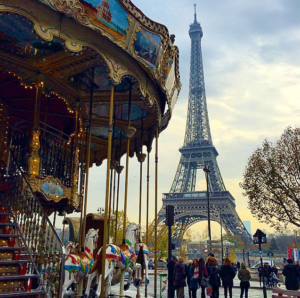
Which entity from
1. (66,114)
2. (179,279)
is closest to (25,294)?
(179,279)

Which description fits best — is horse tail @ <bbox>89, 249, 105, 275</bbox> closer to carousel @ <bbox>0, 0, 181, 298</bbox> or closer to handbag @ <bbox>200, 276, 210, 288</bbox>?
carousel @ <bbox>0, 0, 181, 298</bbox>

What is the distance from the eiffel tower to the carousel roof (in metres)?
45.8

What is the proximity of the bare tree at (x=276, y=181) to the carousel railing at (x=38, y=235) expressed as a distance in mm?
13593

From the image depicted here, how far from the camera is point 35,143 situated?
9984mm

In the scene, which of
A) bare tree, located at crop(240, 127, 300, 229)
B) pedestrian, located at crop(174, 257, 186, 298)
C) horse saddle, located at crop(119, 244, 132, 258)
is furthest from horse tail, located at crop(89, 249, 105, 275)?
bare tree, located at crop(240, 127, 300, 229)

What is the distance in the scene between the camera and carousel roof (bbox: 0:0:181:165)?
739 centimetres

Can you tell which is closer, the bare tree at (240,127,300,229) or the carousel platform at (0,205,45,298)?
the carousel platform at (0,205,45,298)

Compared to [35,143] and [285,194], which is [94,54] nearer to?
[35,143]

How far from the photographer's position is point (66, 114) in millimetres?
12945

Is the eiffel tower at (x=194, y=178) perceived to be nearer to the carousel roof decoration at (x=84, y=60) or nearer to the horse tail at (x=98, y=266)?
the carousel roof decoration at (x=84, y=60)

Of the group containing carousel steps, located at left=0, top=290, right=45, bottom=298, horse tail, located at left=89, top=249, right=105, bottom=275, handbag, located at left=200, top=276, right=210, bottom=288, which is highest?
horse tail, located at left=89, top=249, right=105, bottom=275

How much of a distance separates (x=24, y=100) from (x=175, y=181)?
2301 inches

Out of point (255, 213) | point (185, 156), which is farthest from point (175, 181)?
point (255, 213)

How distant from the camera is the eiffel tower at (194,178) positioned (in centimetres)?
6100
